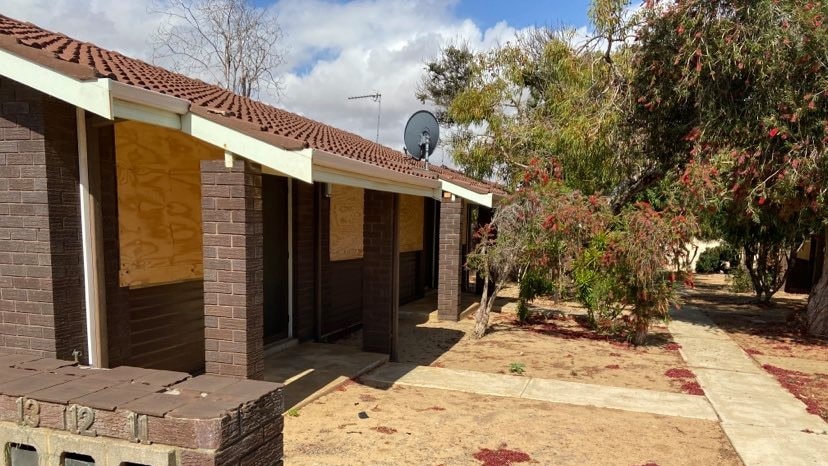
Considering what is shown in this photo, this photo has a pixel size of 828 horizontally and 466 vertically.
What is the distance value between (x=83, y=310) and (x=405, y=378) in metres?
3.69

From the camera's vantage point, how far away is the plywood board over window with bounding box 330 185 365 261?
8422mm

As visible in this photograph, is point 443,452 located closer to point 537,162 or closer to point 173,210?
point 173,210

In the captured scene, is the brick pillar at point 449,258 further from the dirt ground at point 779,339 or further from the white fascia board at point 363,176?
the dirt ground at point 779,339

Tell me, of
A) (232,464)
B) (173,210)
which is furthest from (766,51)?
(232,464)

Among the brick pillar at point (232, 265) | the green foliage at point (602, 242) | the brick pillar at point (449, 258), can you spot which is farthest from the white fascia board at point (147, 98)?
the brick pillar at point (449, 258)

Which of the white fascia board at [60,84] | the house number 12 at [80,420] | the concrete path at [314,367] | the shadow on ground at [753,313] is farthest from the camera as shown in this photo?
the shadow on ground at [753,313]

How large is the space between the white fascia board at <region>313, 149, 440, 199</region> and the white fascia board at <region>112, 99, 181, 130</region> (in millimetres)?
1031

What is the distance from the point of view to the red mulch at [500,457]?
4.28m

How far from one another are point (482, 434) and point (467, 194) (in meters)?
5.96

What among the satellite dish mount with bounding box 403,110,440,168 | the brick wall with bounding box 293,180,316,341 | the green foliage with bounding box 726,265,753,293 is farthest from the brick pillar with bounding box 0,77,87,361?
the green foliage with bounding box 726,265,753,293

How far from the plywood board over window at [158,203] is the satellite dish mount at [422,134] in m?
5.57

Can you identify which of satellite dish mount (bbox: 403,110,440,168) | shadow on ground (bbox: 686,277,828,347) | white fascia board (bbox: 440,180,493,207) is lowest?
shadow on ground (bbox: 686,277,828,347)

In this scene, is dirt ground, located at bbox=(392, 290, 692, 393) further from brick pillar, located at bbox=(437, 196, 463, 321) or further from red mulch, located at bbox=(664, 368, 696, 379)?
brick pillar, located at bbox=(437, 196, 463, 321)

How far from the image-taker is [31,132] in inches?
141
